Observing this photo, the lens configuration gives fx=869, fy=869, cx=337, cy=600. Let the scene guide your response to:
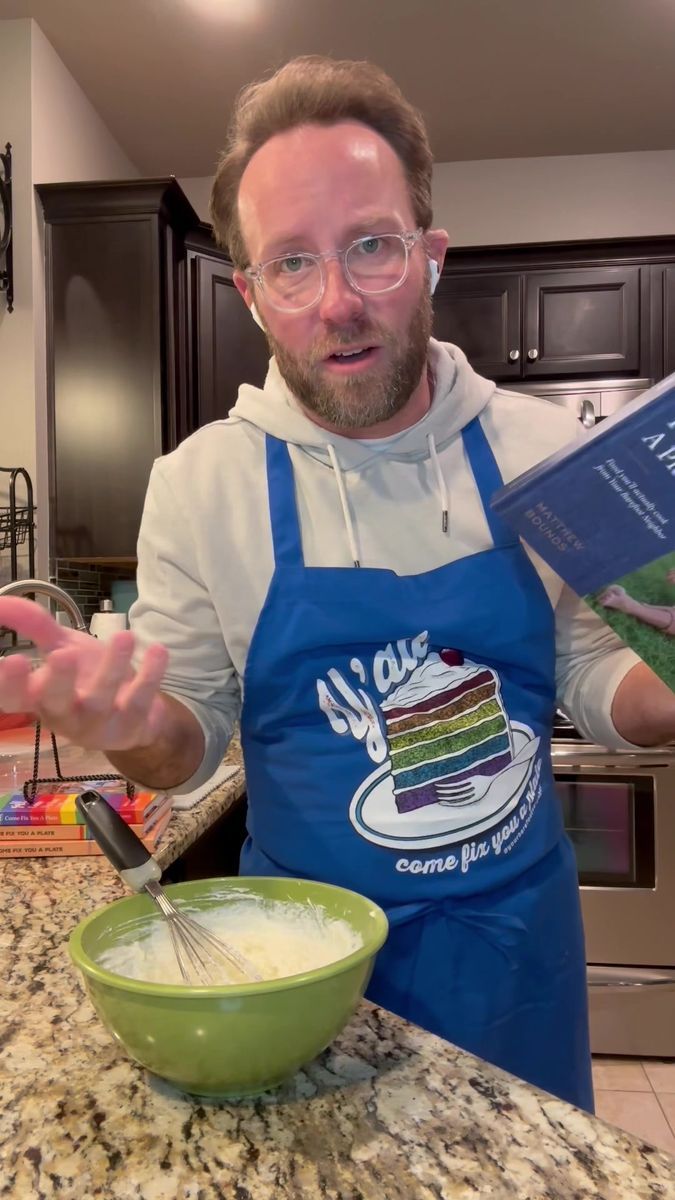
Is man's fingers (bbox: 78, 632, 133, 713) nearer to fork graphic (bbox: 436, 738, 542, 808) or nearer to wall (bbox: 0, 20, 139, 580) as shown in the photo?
fork graphic (bbox: 436, 738, 542, 808)

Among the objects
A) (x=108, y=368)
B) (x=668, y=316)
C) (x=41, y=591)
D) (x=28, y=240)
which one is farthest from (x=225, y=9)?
(x=41, y=591)

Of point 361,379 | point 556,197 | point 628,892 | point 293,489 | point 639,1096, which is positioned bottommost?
point 639,1096

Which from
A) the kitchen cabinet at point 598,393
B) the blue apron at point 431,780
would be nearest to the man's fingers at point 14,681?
the blue apron at point 431,780

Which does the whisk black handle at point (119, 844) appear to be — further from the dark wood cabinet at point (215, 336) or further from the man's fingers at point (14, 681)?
the dark wood cabinet at point (215, 336)

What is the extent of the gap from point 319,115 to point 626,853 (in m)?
1.87

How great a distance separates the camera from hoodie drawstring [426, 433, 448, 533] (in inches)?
35.8

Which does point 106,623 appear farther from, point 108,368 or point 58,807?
point 58,807

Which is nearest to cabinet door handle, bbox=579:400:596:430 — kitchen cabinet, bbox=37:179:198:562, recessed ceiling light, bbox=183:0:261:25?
kitchen cabinet, bbox=37:179:198:562

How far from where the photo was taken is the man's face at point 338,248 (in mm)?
861

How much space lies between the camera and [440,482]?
921mm

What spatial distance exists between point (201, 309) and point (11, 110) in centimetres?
69

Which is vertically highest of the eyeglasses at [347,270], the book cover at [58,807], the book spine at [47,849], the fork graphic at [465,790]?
the eyeglasses at [347,270]

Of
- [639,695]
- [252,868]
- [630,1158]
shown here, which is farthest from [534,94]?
[630,1158]

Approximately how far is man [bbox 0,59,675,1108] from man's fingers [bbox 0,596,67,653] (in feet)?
0.79
